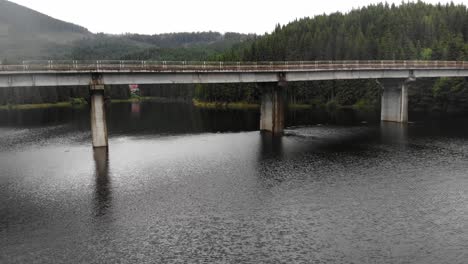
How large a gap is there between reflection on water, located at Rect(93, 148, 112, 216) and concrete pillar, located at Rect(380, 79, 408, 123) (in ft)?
250

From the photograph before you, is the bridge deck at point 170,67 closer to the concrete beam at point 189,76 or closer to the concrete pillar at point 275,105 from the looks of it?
the concrete beam at point 189,76

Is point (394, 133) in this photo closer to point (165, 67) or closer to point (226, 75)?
point (226, 75)

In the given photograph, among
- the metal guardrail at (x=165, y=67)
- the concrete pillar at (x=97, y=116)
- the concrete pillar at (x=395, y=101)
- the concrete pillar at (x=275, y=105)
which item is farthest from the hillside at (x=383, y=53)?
the concrete pillar at (x=97, y=116)

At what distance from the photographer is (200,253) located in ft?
110

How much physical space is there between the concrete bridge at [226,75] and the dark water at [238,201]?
1258 cm

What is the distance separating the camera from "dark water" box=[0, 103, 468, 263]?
111 feet

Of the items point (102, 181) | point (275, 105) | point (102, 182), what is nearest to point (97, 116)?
point (102, 181)

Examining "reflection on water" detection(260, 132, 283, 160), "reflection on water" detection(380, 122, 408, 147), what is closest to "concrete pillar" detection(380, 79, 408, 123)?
"reflection on water" detection(380, 122, 408, 147)

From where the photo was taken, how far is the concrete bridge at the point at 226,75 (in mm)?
73500

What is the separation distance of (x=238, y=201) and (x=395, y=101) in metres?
81.4

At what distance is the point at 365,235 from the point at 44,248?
26.9 meters

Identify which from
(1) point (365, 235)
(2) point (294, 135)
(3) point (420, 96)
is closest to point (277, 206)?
(1) point (365, 235)

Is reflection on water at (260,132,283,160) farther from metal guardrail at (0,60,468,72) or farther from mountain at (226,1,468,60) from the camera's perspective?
mountain at (226,1,468,60)

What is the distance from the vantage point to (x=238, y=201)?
46.3m
